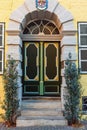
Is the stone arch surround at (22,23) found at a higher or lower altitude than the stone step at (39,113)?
higher

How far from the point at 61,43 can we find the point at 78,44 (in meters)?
0.72

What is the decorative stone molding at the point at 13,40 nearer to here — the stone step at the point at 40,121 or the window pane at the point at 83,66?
the window pane at the point at 83,66

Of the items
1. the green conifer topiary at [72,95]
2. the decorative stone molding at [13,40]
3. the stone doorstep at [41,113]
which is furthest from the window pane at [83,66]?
the decorative stone molding at [13,40]

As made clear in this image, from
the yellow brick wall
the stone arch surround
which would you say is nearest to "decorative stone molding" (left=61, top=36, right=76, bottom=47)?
the stone arch surround

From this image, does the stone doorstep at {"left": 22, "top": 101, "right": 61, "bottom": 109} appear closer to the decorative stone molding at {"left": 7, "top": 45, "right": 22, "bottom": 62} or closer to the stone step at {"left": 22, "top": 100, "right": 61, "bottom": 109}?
the stone step at {"left": 22, "top": 100, "right": 61, "bottom": 109}

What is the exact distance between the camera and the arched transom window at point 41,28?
12.9m

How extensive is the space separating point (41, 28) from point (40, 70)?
1.61 metres

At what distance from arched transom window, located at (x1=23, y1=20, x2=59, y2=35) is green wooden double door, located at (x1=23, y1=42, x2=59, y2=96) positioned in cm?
42

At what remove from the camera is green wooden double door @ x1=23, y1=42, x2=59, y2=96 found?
12898 millimetres

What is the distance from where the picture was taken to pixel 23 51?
12.9 metres

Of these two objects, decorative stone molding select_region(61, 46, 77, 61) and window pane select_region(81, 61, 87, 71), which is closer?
decorative stone molding select_region(61, 46, 77, 61)

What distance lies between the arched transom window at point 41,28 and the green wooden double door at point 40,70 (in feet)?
1.39

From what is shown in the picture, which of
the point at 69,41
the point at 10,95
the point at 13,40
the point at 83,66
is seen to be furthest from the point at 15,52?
the point at 83,66

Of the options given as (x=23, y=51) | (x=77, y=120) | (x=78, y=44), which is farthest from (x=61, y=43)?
(x=77, y=120)
